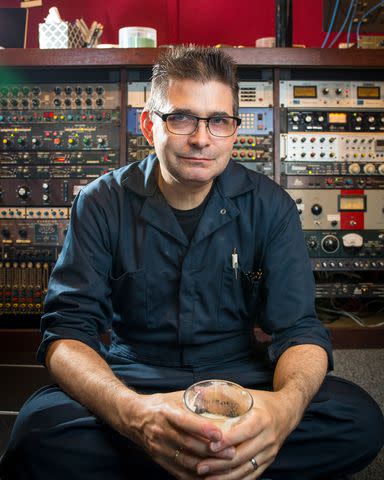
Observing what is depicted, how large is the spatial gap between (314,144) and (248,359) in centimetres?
167

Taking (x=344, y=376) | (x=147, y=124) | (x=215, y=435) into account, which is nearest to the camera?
(x=215, y=435)

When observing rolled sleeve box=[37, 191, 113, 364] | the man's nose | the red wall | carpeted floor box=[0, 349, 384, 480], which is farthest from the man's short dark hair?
the red wall

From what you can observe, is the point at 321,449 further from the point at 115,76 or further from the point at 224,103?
the point at 115,76

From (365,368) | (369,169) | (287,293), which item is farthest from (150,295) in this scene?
(369,169)

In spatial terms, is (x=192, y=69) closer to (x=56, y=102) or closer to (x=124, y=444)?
(x=124, y=444)

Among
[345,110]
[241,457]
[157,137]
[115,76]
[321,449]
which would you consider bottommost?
[321,449]

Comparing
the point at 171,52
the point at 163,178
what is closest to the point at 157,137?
the point at 163,178

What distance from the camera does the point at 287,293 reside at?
4.45ft

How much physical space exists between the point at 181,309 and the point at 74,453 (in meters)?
0.45

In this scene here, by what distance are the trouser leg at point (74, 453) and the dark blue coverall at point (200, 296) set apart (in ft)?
0.29

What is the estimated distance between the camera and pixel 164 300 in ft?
4.64

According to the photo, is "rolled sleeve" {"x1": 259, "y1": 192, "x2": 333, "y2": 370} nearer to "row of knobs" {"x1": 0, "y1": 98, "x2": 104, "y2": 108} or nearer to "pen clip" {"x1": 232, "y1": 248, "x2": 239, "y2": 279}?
"pen clip" {"x1": 232, "y1": 248, "x2": 239, "y2": 279}

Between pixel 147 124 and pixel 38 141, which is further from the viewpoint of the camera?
pixel 38 141

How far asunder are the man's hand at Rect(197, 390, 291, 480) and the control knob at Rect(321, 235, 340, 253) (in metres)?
1.94
